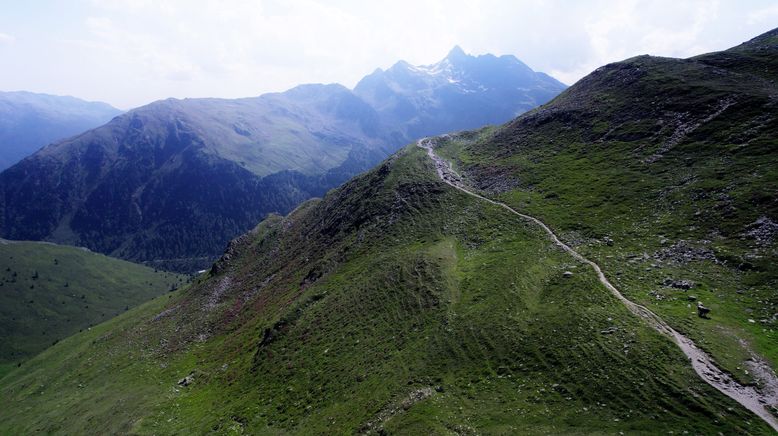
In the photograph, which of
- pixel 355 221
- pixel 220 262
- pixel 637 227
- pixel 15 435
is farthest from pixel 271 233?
pixel 637 227

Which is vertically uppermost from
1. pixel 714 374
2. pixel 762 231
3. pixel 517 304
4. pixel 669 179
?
pixel 669 179

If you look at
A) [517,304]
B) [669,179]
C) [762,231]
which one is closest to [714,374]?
[517,304]

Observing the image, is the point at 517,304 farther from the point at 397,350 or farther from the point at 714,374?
the point at 714,374

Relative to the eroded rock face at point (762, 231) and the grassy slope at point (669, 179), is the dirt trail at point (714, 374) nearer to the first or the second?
the grassy slope at point (669, 179)

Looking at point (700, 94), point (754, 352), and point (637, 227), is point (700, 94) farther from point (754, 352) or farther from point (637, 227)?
point (754, 352)

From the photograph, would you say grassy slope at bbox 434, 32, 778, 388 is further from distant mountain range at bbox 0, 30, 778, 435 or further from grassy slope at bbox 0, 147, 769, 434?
grassy slope at bbox 0, 147, 769, 434
